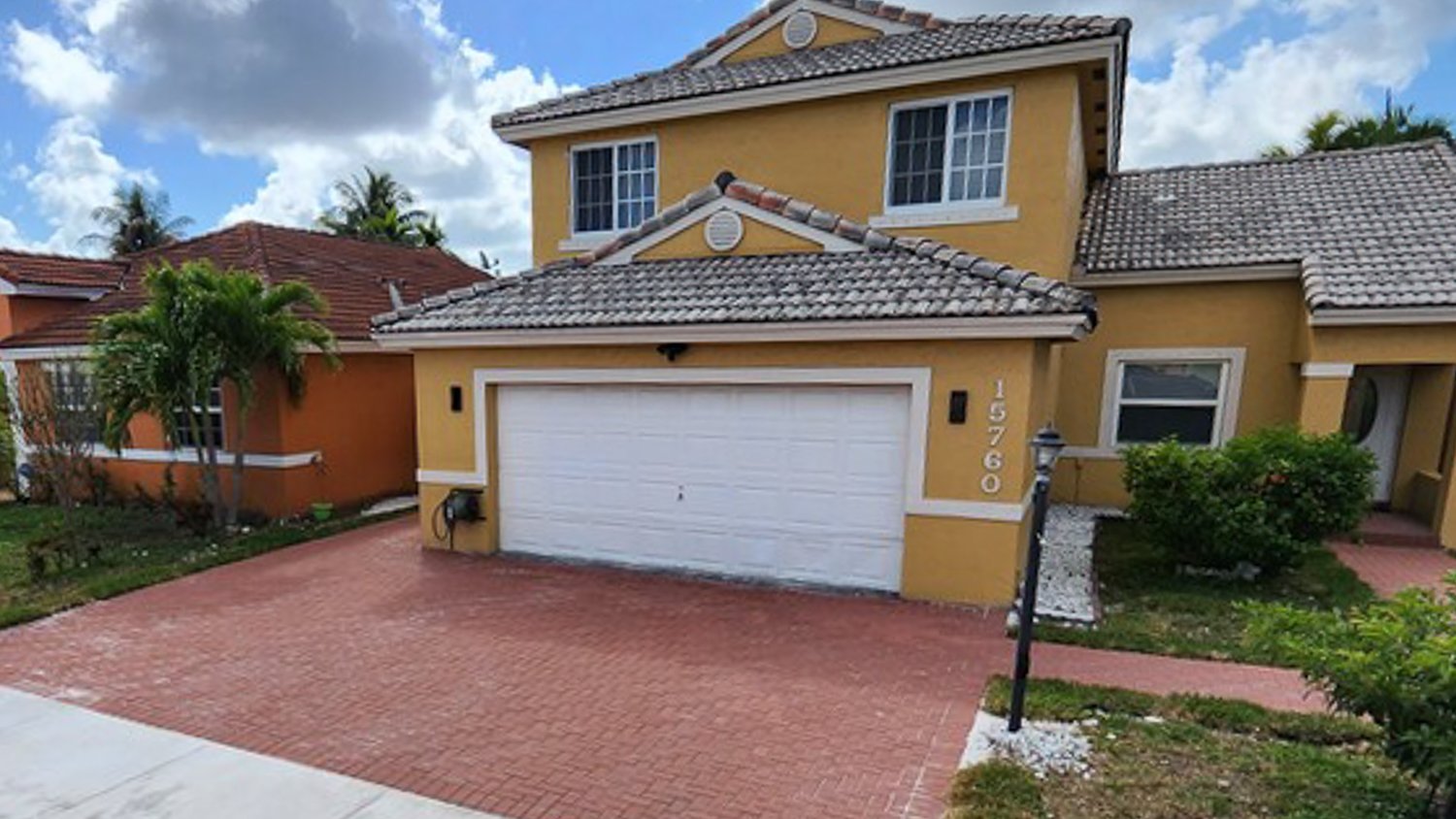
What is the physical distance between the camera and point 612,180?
1209 cm

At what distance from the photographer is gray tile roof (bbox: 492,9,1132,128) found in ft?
29.7

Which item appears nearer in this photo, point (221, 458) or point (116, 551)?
point (116, 551)

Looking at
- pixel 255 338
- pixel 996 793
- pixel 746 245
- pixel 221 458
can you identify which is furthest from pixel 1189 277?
pixel 221 458

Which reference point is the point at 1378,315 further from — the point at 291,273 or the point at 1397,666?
the point at 291,273

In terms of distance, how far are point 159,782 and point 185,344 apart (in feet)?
25.4

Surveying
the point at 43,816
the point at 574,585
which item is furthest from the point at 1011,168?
the point at 43,816

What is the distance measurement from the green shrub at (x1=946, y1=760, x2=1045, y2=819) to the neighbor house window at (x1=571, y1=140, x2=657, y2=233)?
978 centimetres

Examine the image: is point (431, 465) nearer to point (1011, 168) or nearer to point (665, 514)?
point (665, 514)

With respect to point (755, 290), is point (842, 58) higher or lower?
higher

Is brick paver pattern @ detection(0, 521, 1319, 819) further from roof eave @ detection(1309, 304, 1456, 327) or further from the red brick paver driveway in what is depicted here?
roof eave @ detection(1309, 304, 1456, 327)

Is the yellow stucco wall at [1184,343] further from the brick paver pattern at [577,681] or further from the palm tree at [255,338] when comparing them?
the palm tree at [255,338]

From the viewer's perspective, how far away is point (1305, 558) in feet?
29.1

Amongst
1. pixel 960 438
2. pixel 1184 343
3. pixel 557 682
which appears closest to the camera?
pixel 557 682

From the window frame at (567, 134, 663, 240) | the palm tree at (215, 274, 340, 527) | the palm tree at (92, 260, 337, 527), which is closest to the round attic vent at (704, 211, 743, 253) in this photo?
the window frame at (567, 134, 663, 240)
